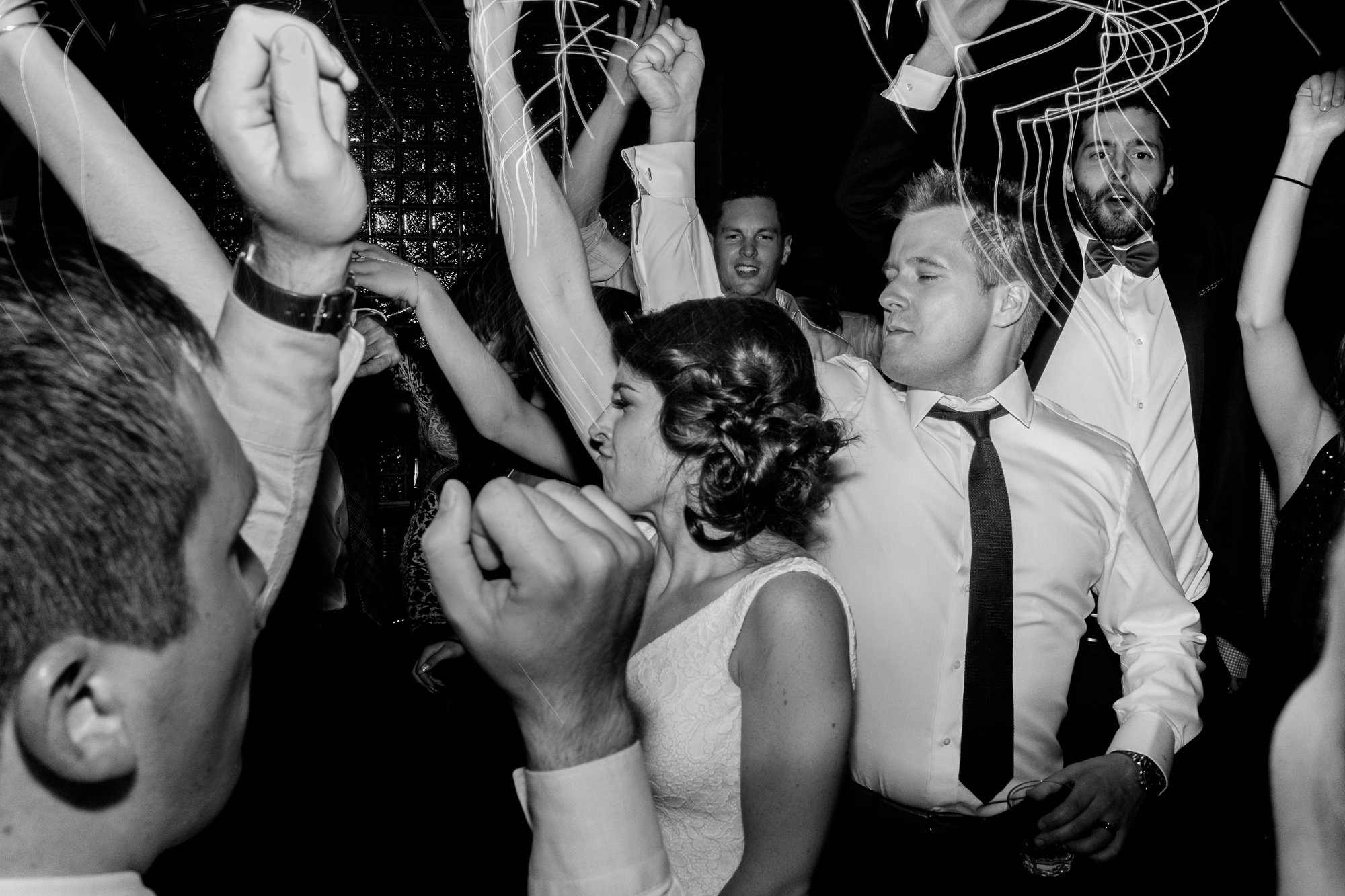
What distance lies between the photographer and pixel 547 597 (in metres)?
0.83

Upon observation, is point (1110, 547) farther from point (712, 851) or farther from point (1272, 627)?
point (712, 851)

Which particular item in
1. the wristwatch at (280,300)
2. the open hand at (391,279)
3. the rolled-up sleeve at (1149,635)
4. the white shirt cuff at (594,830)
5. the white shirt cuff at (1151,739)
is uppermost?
the open hand at (391,279)

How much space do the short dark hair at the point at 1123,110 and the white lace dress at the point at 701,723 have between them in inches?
66.4

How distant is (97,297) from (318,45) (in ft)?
0.91

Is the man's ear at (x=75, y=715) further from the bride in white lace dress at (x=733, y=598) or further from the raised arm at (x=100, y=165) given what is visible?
the bride in white lace dress at (x=733, y=598)

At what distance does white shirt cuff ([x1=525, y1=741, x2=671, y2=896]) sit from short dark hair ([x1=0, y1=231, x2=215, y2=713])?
38cm

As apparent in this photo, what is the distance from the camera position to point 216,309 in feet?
3.72

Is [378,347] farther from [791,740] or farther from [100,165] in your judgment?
[791,740]

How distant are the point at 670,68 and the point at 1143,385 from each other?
1486 mm

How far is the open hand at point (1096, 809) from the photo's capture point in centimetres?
170

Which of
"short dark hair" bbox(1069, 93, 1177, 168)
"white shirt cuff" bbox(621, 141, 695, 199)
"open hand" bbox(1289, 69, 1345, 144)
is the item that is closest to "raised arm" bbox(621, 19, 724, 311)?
"white shirt cuff" bbox(621, 141, 695, 199)

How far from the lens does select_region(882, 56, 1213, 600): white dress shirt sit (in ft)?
A: 7.93

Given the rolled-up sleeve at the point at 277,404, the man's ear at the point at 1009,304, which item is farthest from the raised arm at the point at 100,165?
the man's ear at the point at 1009,304

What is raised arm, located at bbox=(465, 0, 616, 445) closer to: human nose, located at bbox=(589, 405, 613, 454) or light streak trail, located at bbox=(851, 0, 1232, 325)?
human nose, located at bbox=(589, 405, 613, 454)
